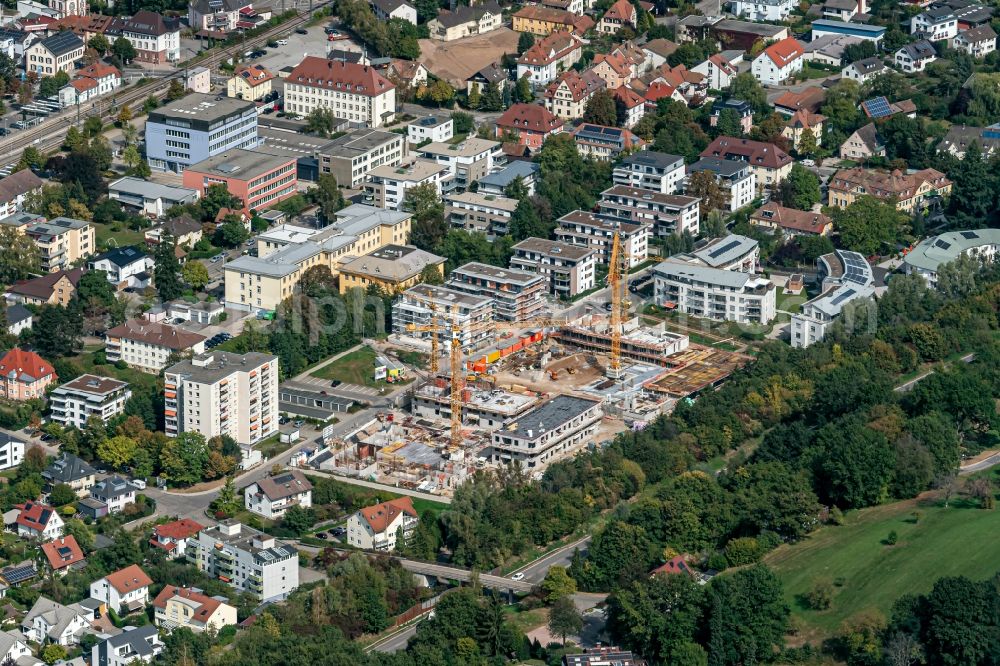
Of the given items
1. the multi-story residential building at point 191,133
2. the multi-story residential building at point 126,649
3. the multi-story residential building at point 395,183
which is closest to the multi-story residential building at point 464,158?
the multi-story residential building at point 395,183

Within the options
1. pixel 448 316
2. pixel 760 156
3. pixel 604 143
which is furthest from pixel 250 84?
pixel 448 316

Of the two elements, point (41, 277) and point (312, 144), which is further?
point (312, 144)

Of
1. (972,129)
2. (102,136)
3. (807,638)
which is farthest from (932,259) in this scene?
(102,136)

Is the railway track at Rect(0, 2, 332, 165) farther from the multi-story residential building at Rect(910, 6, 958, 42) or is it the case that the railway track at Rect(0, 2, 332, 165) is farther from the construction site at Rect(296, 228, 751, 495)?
the multi-story residential building at Rect(910, 6, 958, 42)

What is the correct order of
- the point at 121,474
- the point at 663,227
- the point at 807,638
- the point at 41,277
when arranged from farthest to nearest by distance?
the point at 663,227 → the point at 41,277 → the point at 121,474 → the point at 807,638

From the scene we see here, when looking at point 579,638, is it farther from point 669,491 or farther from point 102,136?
point 102,136

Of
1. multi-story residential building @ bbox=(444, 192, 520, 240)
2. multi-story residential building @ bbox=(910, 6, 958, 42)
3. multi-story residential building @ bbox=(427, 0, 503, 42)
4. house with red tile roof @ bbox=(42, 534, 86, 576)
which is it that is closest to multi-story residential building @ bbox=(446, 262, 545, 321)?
multi-story residential building @ bbox=(444, 192, 520, 240)
